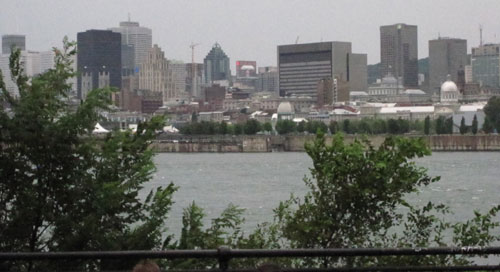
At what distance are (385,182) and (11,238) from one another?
361 centimetres

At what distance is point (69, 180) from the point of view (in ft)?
33.4

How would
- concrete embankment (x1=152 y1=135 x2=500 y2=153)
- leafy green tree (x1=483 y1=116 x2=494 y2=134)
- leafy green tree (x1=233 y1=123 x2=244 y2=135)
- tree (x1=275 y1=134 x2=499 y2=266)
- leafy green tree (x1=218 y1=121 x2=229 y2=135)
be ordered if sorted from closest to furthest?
tree (x1=275 y1=134 x2=499 y2=266) → leafy green tree (x1=483 y1=116 x2=494 y2=134) → concrete embankment (x1=152 y1=135 x2=500 y2=153) → leafy green tree (x1=218 y1=121 x2=229 y2=135) → leafy green tree (x1=233 y1=123 x2=244 y2=135)

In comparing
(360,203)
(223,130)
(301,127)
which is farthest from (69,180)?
(301,127)

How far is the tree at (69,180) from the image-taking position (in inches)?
386

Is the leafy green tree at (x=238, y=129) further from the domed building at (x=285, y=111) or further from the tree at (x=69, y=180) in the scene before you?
the tree at (x=69, y=180)

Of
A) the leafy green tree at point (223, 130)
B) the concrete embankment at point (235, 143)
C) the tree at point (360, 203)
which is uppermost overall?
the tree at point (360, 203)

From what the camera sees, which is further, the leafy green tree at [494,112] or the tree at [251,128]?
the tree at [251,128]

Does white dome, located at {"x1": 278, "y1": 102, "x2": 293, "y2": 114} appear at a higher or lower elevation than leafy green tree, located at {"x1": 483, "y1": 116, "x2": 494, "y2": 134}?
higher

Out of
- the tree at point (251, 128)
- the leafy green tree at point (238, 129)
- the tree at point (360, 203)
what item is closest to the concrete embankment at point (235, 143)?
the leafy green tree at point (238, 129)

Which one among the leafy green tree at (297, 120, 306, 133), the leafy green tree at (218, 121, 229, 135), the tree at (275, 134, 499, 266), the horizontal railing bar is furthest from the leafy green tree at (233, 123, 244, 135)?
the horizontal railing bar

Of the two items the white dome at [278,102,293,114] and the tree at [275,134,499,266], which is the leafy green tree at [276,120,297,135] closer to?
the white dome at [278,102,293,114]

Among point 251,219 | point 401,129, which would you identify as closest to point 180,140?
point 401,129

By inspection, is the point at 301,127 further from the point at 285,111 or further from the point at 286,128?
the point at 285,111

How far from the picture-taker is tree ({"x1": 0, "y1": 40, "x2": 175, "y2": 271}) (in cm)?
981
